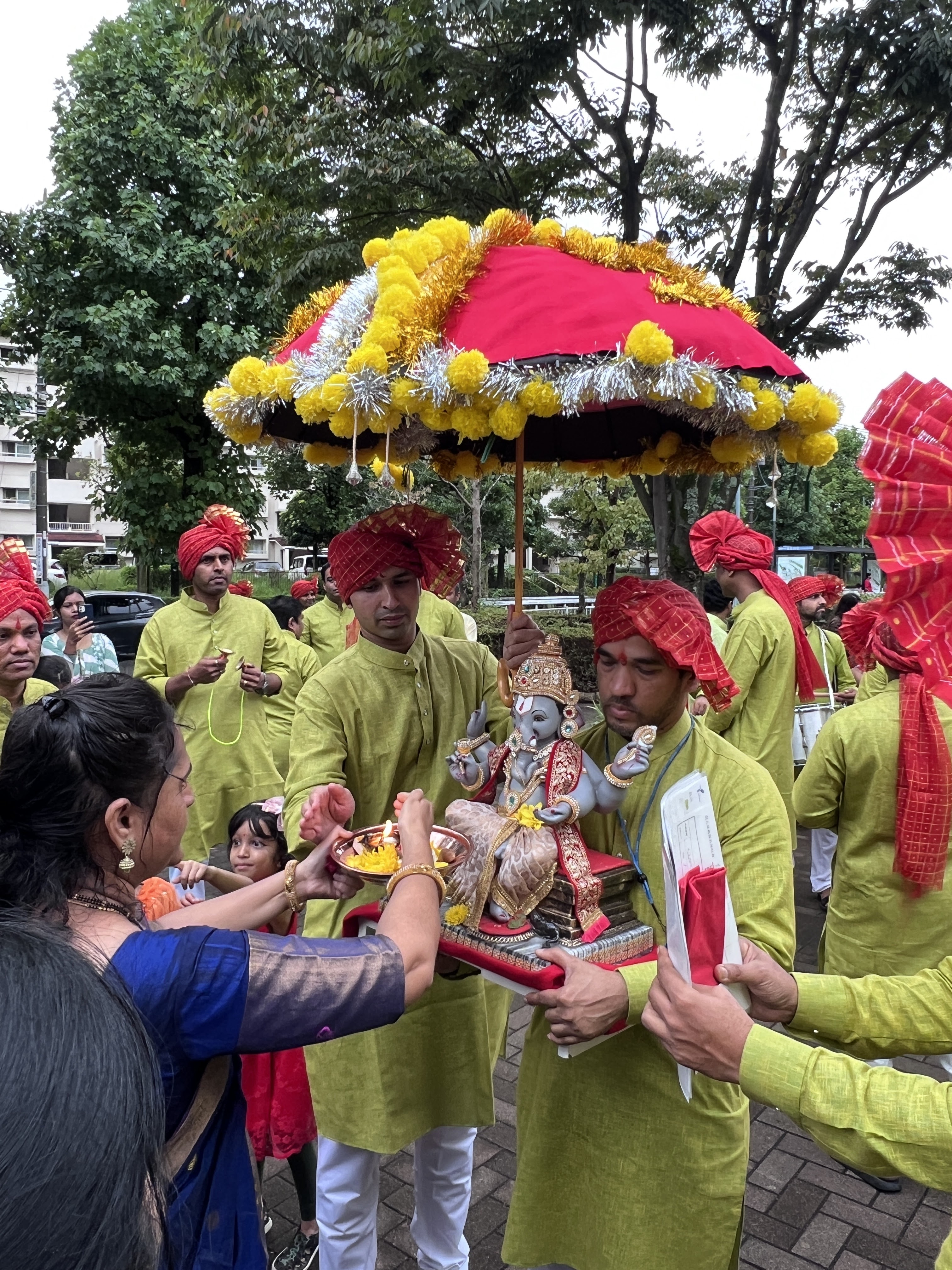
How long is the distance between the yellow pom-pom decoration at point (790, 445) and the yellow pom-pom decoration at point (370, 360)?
1096 mm

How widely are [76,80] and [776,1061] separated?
18.7m

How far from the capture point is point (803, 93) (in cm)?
854

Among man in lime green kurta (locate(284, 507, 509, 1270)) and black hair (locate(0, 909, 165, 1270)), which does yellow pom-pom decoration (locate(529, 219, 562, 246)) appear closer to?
man in lime green kurta (locate(284, 507, 509, 1270))

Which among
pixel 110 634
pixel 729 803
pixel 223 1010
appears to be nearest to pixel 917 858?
pixel 729 803

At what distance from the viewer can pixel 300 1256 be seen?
3.08m

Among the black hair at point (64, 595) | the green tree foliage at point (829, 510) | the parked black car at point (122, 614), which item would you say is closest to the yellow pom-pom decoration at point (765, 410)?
the black hair at point (64, 595)

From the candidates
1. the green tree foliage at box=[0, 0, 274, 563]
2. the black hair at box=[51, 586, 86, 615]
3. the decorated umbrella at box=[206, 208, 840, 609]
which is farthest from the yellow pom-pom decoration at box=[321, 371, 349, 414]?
the green tree foliage at box=[0, 0, 274, 563]

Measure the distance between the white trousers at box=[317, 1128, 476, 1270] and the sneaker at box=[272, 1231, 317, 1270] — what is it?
30 centimetres

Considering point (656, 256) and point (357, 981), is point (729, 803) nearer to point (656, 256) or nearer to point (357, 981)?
point (357, 981)

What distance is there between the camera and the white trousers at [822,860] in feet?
20.5

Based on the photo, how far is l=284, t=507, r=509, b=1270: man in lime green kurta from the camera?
8.75ft

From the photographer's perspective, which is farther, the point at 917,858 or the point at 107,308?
the point at 107,308

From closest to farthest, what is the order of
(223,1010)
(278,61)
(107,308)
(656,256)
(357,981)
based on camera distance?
(223,1010) < (357,981) < (656,256) < (278,61) < (107,308)

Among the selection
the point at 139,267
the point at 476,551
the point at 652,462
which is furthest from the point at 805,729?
the point at 476,551
